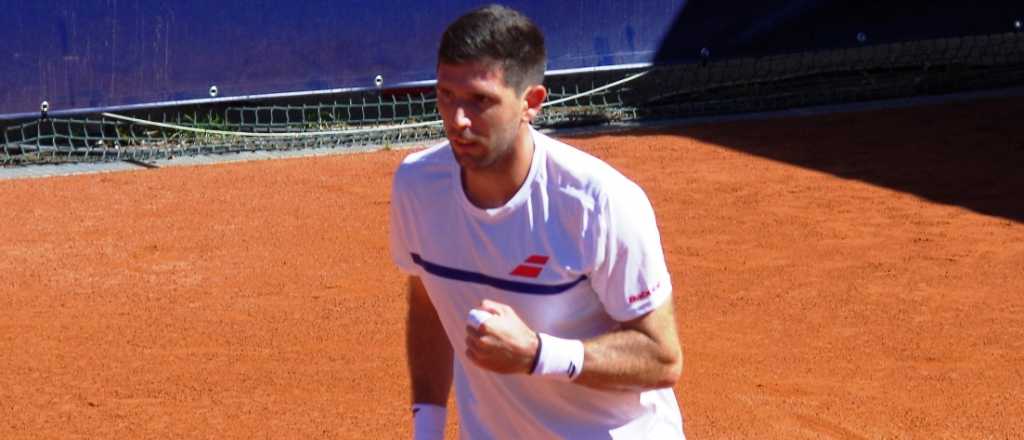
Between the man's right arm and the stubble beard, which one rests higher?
the stubble beard

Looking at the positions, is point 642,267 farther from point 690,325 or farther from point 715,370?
point 690,325

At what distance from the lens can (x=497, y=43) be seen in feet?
9.21

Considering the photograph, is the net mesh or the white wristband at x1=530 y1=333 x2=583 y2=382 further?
the net mesh

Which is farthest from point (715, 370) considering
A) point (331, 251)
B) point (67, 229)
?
point (67, 229)

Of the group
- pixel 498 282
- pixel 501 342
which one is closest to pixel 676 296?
pixel 498 282

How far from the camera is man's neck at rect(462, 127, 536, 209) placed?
2.93 metres

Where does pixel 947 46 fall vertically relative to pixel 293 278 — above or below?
above

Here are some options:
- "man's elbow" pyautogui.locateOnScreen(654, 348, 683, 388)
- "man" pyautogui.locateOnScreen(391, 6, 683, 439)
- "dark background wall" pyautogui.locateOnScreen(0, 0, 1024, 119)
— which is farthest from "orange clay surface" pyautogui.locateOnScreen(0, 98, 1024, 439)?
"man's elbow" pyautogui.locateOnScreen(654, 348, 683, 388)

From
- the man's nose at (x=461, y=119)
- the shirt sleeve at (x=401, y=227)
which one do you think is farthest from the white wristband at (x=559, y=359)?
the shirt sleeve at (x=401, y=227)

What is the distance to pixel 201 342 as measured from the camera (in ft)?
24.4

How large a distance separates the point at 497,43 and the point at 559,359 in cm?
60

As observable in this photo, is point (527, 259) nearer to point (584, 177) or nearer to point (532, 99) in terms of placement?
point (584, 177)

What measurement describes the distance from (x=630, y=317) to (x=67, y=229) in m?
7.85

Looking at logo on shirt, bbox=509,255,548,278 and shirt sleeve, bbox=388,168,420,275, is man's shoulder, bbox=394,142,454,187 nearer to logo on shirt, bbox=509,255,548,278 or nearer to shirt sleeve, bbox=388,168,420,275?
shirt sleeve, bbox=388,168,420,275
